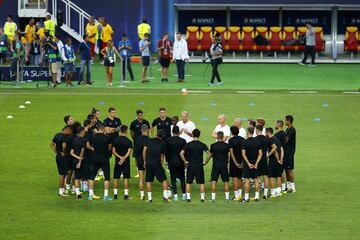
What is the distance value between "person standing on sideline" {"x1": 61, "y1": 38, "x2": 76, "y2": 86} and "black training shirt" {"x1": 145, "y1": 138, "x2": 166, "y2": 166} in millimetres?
18706

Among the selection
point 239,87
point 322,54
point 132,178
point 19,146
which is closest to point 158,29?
point 322,54

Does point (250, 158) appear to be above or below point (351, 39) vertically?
below

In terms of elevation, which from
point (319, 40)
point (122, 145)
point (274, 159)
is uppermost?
point (319, 40)

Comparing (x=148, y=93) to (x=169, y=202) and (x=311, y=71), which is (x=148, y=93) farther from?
(x=169, y=202)

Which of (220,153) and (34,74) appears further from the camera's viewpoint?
(34,74)

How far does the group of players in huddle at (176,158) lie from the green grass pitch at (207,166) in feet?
1.57

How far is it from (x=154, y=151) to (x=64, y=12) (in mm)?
33252

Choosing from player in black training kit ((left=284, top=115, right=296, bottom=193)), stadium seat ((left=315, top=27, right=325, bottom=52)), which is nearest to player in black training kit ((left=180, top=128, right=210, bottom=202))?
player in black training kit ((left=284, top=115, right=296, bottom=193))

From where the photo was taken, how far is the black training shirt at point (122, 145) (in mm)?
26516

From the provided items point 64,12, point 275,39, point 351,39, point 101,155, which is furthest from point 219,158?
point 64,12

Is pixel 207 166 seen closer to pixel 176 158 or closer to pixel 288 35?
pixel 176 158

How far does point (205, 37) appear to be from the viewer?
182 ft

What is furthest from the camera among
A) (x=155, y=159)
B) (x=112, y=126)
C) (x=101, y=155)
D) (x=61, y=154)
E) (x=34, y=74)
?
(x=34, y=74)

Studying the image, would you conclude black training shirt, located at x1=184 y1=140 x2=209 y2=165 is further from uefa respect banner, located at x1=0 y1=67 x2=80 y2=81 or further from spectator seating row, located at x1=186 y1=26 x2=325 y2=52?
spectator seating row, located at x1=186 y1=26 x2=325 y2=52
